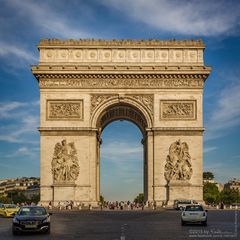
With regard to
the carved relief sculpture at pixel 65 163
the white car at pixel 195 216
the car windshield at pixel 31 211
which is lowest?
the white car at pixel 195 216

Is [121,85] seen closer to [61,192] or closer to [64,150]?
[64,150]

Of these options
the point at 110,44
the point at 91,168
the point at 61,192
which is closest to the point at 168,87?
the point at 110,44

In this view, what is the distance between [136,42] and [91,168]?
11.8 metres

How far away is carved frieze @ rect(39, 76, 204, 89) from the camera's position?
168ft

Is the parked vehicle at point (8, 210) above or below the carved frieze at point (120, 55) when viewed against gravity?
below

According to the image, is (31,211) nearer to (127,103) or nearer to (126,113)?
(127,103)

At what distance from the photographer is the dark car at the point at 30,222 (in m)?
21.8

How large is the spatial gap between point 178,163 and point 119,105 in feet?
24.3

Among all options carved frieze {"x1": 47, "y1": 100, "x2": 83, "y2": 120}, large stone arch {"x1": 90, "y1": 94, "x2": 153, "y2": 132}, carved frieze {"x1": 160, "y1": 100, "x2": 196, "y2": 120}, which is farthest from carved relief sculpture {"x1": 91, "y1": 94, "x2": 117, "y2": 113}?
carved frieze {"x1": 160, "y1": 100, "x2": 196, "y2": 120}

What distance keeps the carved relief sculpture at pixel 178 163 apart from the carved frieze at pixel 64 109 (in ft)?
27.9

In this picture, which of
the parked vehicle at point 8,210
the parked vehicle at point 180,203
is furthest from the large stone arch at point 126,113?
the parked vehicle at point 8,210

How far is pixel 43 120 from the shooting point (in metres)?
50.5

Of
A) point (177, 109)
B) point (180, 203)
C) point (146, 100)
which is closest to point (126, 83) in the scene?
point (146, 100)

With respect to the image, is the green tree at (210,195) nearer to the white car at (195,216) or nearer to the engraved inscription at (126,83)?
the engraved inscription at (126,83)
